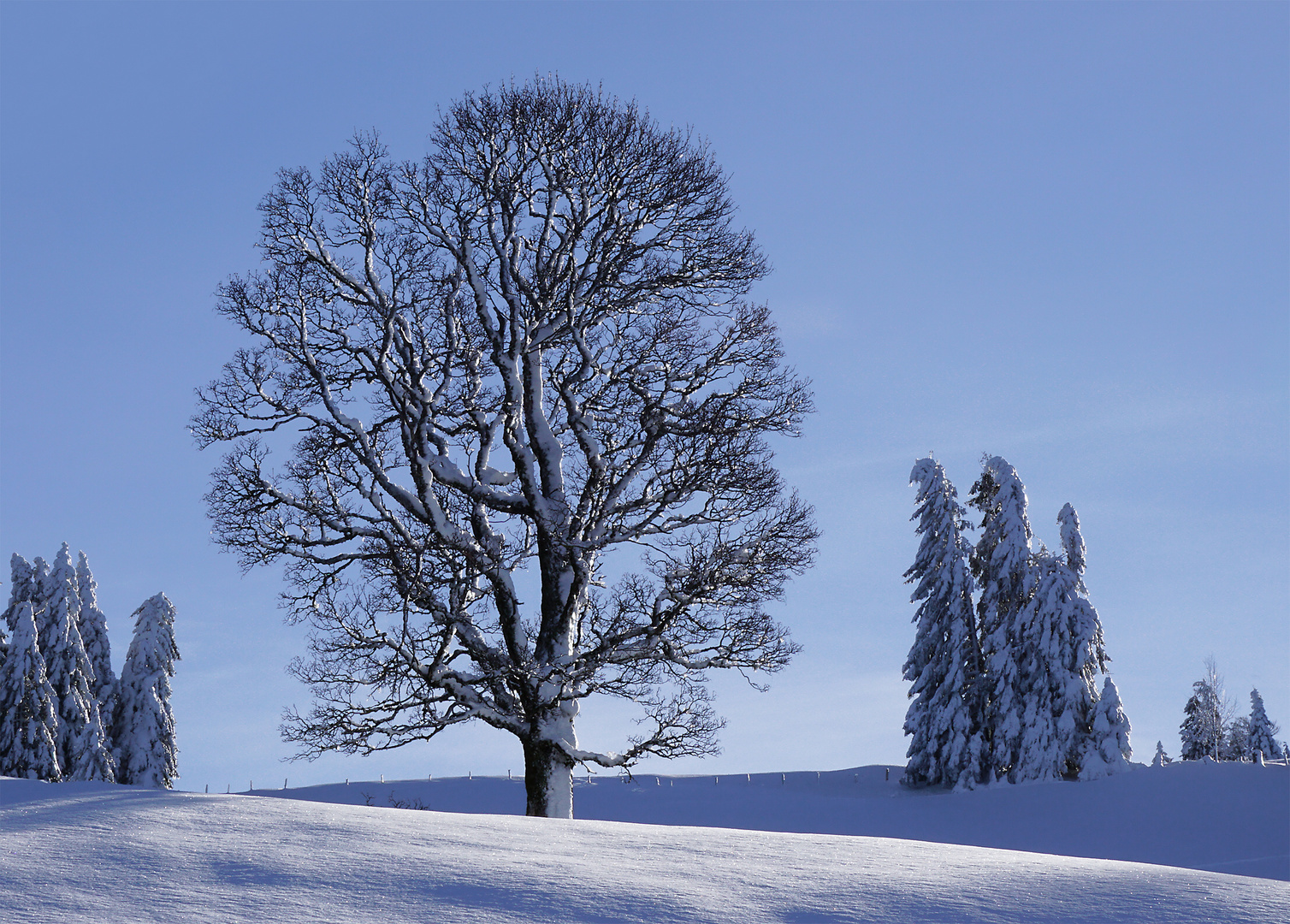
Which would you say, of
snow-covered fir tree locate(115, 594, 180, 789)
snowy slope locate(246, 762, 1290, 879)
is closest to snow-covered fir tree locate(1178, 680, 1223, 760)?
snowy slope locate(246, 762, 1290, 879)

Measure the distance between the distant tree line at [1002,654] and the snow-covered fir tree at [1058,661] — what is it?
40 millimetres

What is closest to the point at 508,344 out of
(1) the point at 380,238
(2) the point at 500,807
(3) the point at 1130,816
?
(1) the point at 380,238

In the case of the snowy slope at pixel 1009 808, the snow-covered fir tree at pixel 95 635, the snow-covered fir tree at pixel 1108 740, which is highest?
the snow-covered fir tree at pixel 95 635

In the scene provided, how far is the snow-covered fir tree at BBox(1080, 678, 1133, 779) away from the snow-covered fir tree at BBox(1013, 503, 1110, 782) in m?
0.53

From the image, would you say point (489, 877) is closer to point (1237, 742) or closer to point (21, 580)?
point (21, 580)

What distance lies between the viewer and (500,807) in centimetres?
3194

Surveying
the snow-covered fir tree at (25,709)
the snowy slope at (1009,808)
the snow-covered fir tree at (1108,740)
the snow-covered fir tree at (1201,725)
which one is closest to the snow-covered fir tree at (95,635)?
the snow-covered fir tree at (25,709)

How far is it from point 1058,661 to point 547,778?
2677 centimetres

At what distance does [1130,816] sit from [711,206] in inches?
933

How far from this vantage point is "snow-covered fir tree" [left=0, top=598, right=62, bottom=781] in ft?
119

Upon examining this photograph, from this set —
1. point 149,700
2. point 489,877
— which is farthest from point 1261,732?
point 489,877

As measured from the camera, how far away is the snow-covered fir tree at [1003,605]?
Result: 1455 inches

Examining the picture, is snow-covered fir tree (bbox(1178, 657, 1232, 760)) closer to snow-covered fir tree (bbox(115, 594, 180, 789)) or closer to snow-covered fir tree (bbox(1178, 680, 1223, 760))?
snow-covered fir tree (bbox(1178, 680, 1223, 760))

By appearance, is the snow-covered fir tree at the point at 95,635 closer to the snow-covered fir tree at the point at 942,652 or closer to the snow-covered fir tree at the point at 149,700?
the snow-covered fir tree at the point at 149,700
